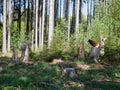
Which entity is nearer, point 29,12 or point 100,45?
point 100,45

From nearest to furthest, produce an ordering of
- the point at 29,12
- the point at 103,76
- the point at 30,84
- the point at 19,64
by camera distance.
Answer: the point at 30,84 → the point at 103,76 → the point at 19,64 → the point at 29,12

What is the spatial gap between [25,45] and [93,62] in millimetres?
3672

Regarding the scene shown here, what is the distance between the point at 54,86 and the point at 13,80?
138cm

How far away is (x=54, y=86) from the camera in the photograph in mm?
9328

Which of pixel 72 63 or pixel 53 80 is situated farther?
pixel 72 63

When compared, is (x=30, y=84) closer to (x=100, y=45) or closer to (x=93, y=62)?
(x=93, y=62)

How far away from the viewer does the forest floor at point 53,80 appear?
933 centimetres

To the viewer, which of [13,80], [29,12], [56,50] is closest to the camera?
[13,80]

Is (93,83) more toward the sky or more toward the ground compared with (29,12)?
more toward the ground

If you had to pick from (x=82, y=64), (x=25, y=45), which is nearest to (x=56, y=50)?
(x=25, y=45)

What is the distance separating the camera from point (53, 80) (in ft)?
34.4

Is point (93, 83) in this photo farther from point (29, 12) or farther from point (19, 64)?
point (29, 12)

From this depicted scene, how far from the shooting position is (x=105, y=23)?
2009 cm

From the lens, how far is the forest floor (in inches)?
367
